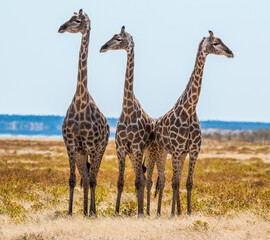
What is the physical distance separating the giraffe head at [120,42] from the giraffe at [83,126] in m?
0.63

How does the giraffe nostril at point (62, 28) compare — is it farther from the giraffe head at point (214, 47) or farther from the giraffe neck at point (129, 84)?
the giraffe head at point (214, 47)

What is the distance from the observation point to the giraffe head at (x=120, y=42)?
33.5 ft

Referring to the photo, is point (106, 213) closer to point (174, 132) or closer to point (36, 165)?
point (174, 132)

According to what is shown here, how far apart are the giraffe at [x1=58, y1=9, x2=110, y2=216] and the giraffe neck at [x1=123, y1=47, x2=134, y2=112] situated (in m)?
0.70

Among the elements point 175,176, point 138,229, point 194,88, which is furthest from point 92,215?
point 194,88

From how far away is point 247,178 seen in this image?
19297mm

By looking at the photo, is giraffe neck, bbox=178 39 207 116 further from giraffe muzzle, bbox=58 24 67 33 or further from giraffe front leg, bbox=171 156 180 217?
giraffe muzzle, bbox=58 24 67 33

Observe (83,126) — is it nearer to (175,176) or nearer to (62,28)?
(62,28)

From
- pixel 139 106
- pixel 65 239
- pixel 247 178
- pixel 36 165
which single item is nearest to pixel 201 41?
pixel 139 106

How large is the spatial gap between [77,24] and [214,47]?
126 inches

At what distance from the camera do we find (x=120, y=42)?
10.4 meters

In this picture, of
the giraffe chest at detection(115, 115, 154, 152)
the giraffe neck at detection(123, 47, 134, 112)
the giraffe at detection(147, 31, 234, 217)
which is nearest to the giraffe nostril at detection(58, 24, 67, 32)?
the giraffe neck at detection(123, 47, 134, 112)

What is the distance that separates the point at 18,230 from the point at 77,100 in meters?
3.38

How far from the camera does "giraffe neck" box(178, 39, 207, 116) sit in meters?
10.2
